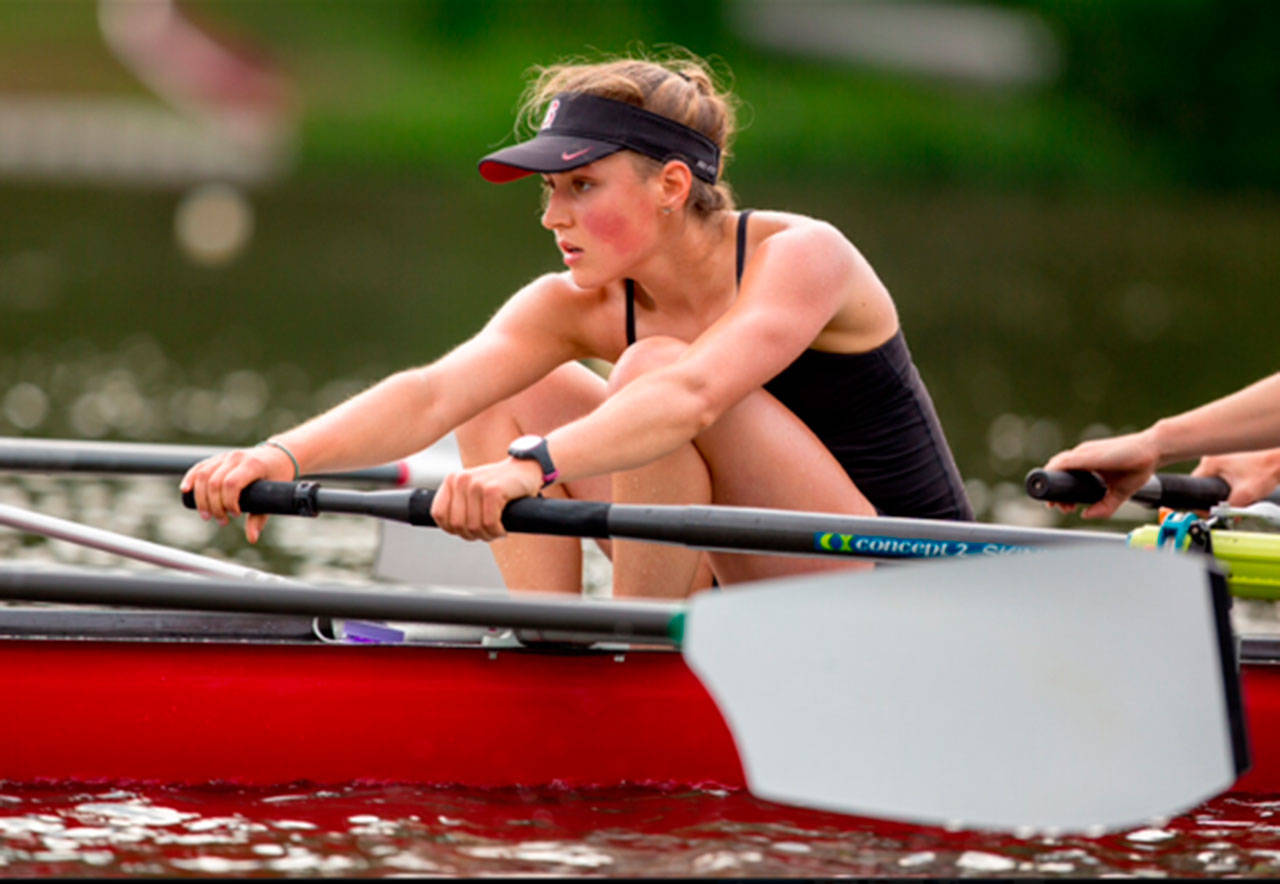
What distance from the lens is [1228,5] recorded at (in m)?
43.9

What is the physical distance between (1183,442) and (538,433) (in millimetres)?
1591

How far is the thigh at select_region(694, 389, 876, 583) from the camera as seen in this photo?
3983mm

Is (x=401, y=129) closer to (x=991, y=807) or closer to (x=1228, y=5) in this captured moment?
(x=1228, y=5)

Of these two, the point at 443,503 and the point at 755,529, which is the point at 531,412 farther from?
the point at 755,529

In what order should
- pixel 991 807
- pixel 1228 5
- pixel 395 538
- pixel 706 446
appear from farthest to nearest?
pixel 1228 5 < pixel 395 538 < pixel 706 446 < pixel 991 807

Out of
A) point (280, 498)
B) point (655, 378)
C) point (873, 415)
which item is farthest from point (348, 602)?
point (873, 415)

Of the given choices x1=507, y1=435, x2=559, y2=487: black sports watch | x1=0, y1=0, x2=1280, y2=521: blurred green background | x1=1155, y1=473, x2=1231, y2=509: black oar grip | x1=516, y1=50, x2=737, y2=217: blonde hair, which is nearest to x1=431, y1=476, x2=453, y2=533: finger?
x1=507, y1=435, x2=559, y2=487: black sports watch

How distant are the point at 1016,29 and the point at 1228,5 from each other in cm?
839

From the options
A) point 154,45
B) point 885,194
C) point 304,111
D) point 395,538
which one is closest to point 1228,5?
point 885,194

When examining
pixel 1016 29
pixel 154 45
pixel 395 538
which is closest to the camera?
pixel 395 538

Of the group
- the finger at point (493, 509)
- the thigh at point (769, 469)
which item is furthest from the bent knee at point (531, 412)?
the finger at point (493, 509)

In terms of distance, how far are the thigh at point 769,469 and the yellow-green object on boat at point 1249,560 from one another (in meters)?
0.72

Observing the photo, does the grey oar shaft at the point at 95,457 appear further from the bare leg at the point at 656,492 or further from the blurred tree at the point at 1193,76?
the blurred tree at the point at 1193,76

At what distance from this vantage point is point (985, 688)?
10.8ft
